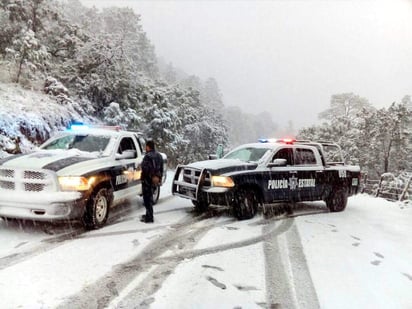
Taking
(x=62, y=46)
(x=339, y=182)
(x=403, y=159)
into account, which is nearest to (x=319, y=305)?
(x=339, y=182)

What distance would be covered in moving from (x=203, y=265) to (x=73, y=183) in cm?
266

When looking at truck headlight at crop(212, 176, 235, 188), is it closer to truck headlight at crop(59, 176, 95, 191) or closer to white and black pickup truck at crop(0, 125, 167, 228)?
white and black pickup truck at crop(0, 125, 167, 228)

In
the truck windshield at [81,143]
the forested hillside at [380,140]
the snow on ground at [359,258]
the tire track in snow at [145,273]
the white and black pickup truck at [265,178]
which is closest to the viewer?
the tire track in snow at [145,273]

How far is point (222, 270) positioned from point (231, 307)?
110 centimetres

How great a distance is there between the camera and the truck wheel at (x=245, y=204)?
865 centimetres

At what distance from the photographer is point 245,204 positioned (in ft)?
28.7

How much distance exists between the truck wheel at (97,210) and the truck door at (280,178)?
11.8 ft

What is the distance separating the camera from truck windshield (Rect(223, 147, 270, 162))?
9.51m

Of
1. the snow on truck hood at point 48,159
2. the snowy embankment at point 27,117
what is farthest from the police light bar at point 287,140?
the snowy embankment at point 27,117

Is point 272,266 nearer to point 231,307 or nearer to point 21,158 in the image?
point 231,307

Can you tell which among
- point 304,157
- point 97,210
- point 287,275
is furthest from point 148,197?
point 304,157

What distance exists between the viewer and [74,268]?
5148 mm

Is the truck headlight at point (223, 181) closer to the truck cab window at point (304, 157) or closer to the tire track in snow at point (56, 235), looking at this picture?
the tire track in snow at point (56, 235)

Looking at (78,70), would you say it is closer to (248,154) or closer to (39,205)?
(248,154)
